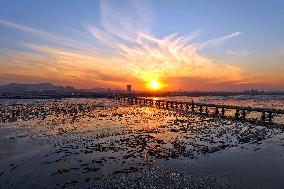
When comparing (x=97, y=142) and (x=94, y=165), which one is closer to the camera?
(x=94, y=165)

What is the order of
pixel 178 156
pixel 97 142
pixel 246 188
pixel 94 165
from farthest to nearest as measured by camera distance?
1. pixel 97 142
2. pixel 178 156
3. pixel 94 165
4. pixel 246 188

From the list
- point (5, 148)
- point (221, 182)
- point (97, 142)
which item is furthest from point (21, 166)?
point (221, 182)

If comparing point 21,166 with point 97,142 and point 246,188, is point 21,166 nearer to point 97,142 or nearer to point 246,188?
point 97,142

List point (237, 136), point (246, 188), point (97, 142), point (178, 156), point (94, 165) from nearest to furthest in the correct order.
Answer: point (246, 188), point (94, 165), point (178, 156), point (97, 142), point (237, 136)

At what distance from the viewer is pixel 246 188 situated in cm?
1145

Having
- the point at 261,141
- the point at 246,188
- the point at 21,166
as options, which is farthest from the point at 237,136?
the point at 21,166

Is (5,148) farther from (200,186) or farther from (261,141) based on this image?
(261,141)

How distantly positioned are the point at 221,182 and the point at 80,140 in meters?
13.0

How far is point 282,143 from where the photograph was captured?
68.4 feet

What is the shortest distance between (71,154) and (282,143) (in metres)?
14.6

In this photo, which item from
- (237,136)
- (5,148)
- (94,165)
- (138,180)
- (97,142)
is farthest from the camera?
(237,136)

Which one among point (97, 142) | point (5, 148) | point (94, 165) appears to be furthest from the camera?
point (97, 142)

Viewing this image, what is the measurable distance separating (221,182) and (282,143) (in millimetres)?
11043

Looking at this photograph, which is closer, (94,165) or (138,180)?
(138,180)
